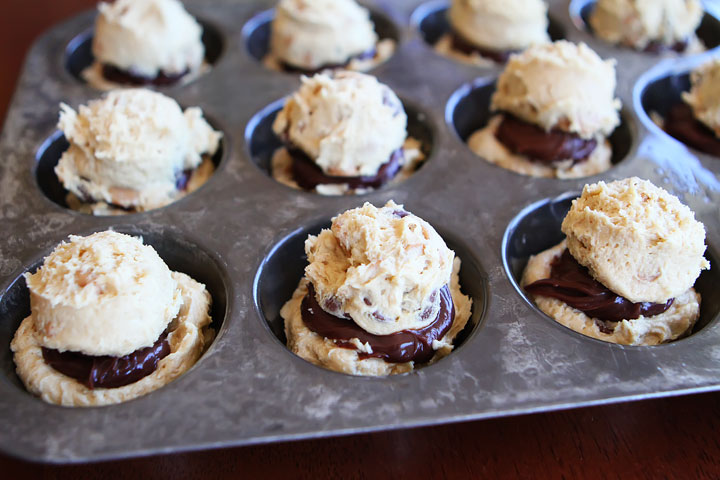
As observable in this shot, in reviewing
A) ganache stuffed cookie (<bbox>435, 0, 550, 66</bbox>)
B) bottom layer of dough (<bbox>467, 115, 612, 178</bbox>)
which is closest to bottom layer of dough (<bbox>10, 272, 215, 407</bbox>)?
bottom layer of dough (<bbox>467, 115, 612, 178</bbox>)

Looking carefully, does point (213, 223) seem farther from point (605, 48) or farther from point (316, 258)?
point (605, 48)

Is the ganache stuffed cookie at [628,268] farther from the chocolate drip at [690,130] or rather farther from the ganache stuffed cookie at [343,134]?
the chocolate drip at [690,130]

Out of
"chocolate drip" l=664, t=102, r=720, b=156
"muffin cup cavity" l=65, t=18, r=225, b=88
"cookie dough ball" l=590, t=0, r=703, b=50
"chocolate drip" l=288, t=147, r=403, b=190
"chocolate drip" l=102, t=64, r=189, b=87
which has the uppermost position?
"cookie dough ball" l=590, t=0, r=703, b=50

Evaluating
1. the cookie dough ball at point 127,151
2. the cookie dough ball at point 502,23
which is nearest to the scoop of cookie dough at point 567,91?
the cookie dough ball at point 502,23

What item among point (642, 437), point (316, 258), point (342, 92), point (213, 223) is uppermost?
point (342, 92)

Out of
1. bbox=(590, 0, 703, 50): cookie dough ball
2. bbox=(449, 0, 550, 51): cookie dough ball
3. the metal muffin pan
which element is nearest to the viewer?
the metal muffin pan

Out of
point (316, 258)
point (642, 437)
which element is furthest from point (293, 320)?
point (642, 437)

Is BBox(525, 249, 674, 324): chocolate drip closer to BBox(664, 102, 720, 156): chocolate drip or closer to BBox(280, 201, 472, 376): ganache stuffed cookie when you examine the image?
BBox(280, 201, 472, 376): ganache stuffed cookie
